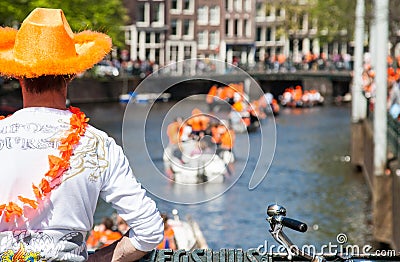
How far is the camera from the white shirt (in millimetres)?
3150

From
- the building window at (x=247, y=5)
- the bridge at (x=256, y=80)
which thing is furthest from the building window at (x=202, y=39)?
the bridge at (x=256, y=80)

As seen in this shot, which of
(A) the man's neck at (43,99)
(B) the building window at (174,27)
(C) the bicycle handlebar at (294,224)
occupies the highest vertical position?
(A) the man's neck at (43,99)

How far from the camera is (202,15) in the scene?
222 ft

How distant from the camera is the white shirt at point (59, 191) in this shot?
124 inches

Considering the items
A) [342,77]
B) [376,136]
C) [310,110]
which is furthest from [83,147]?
[342,77]

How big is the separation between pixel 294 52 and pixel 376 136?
59.5m

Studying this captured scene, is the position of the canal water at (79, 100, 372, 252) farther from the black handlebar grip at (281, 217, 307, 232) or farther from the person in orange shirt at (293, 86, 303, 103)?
the person in orange shirt at (293, 86, 303, 103)

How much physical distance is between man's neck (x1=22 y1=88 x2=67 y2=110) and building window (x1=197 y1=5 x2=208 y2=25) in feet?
211

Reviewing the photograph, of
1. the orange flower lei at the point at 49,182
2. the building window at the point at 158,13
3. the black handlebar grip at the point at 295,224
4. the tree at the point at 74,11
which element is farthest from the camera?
the building window at the point at 158,13

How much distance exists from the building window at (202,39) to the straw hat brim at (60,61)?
2608 inches

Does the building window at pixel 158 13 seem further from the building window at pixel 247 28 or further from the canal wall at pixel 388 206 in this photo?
the canal wall at pixel 388 206

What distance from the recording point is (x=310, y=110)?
54125mm

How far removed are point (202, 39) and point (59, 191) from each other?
221 ft

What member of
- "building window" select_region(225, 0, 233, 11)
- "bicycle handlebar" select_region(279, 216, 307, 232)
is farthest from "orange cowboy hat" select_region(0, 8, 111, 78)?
"building window" select_region(225, 0, 233, 11)
